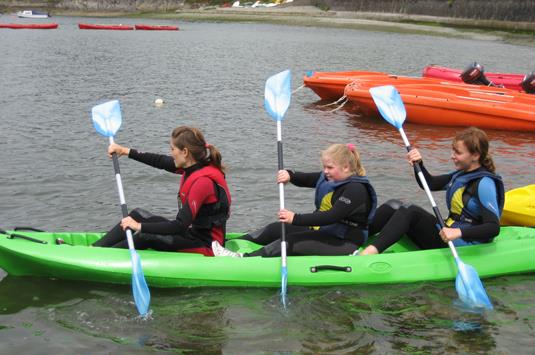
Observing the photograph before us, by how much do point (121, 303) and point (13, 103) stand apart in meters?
11.6

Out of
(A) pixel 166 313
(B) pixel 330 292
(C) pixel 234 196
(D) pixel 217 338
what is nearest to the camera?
(D) pixel 217 338

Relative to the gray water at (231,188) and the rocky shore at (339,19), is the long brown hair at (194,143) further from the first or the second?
the rocky shore at (339,19)

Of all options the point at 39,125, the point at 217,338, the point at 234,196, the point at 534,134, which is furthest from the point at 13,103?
the point at 217,338

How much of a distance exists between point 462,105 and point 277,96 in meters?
6.95

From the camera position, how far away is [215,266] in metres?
5.83

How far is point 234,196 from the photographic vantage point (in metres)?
9.27

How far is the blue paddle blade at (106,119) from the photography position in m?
7.00

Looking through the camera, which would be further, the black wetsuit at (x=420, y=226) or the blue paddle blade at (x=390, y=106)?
the blue paddle blade at (x=390, y=106)

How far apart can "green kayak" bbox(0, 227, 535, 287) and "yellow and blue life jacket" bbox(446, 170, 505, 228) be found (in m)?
0.32

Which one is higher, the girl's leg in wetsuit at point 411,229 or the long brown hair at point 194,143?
the long brown hair at point 194,143

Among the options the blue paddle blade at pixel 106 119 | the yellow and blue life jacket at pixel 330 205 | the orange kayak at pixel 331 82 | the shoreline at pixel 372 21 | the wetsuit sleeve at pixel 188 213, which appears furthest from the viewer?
the shoreline at pixel 372 21

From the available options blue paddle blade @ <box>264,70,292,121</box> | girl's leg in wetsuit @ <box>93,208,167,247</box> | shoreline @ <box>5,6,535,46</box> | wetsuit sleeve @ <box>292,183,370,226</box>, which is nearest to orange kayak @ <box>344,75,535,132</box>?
blue paddle blade @ <box>264,70,292,121</box>

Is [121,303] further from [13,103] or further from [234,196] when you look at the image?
[13,103]

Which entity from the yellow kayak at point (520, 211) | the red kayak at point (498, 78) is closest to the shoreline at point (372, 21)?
the red kayak at point (498, 78)
